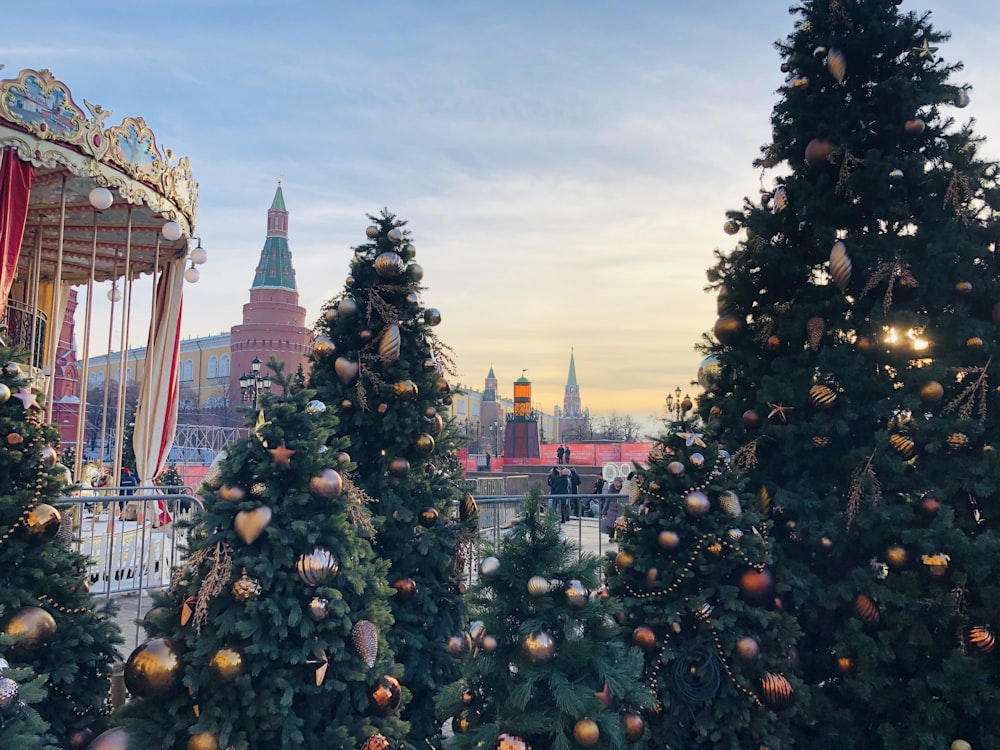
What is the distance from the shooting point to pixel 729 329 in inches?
208

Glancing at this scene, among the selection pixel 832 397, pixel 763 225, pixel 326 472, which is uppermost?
pixel 763 225

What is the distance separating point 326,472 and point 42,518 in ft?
4.86

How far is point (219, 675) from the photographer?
3135 millimetres

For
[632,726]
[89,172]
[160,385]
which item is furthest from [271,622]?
[160,385]

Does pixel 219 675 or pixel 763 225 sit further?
pixel 763 225

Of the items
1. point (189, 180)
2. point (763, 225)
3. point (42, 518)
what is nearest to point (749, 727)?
point (763, 225)

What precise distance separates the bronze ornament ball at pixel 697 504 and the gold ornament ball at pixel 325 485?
6.76 ft

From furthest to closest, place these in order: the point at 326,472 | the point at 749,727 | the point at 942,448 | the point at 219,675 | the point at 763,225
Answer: the point at 763,225 → the point at 942,448 → the point at 749,727 → the point at 326,472 → the point at 219,675

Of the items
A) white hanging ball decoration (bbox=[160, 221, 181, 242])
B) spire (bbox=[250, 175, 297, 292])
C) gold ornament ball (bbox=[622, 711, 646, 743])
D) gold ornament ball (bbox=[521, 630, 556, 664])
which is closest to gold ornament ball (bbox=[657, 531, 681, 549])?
gold ornament ball (bbox=[622, 711, 646, 743])

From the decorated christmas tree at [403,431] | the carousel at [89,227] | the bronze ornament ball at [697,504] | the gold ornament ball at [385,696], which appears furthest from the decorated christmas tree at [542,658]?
the carousel at [89,227]

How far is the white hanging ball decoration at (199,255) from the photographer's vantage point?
503 inches

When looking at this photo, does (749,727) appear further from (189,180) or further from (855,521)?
(189,180)

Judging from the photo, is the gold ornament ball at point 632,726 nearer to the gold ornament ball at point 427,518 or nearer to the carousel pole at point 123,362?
the gold ornament ball at point 427,518

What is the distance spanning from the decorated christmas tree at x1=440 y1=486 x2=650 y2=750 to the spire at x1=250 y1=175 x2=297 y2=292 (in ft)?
225
